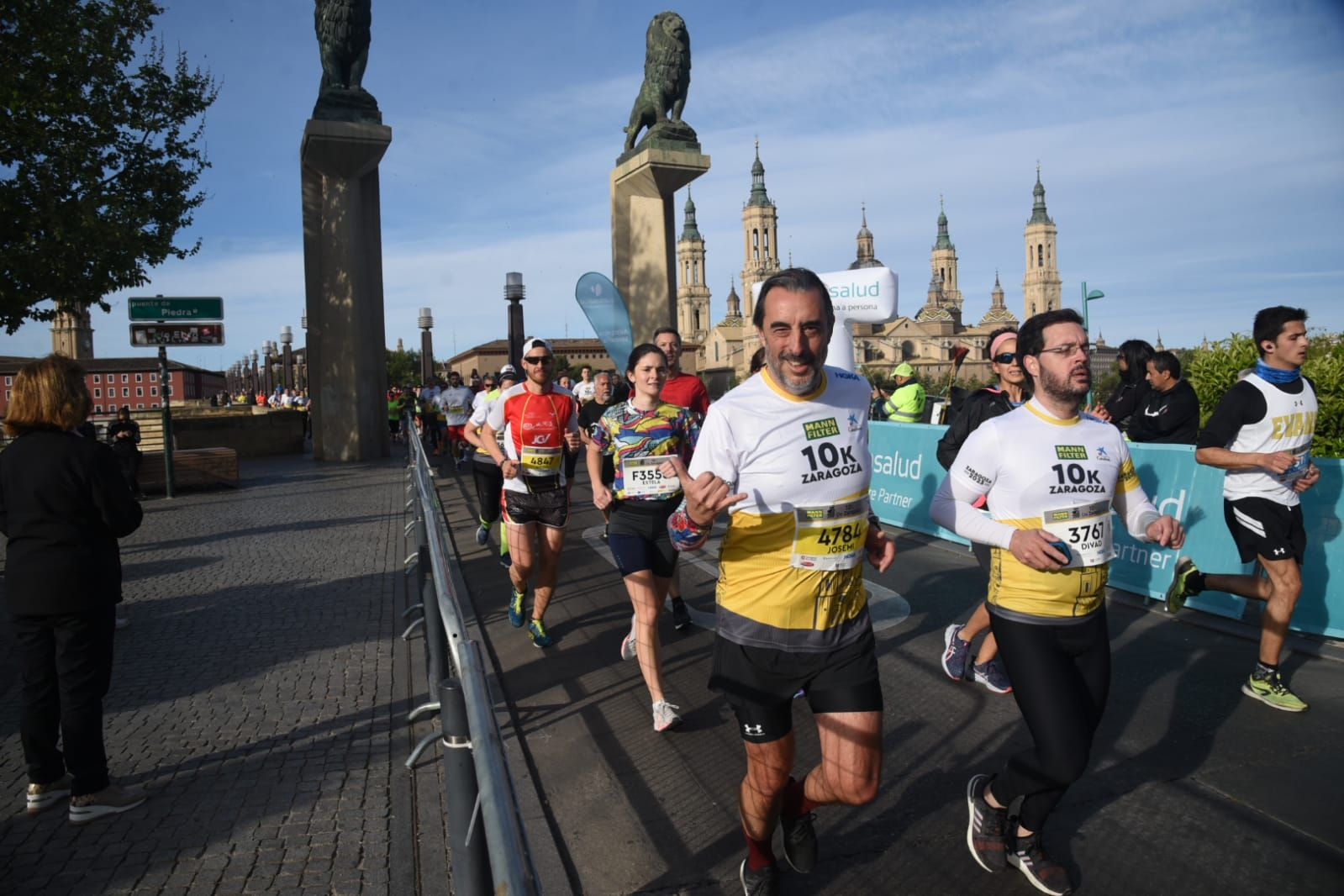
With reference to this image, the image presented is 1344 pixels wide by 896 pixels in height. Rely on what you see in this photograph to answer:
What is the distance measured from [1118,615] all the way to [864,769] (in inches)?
190

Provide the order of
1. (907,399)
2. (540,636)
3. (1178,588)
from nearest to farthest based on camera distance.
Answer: (1178,588) < (540,636) < (907,399)

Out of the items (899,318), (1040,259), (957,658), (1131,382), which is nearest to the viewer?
(957,658)

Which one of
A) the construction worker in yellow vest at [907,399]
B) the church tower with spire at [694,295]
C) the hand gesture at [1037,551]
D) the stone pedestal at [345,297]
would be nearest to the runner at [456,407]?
the stone pedestal at [345,297]

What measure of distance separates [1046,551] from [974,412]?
2.65 m

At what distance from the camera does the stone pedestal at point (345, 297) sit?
20781 mm

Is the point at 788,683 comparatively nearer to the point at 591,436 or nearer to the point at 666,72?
the point at 591,436

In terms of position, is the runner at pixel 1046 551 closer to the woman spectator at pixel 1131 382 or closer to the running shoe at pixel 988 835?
the running shoe at pixel 988 835

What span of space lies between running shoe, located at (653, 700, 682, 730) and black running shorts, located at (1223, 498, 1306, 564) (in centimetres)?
317

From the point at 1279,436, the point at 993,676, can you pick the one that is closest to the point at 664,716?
the point at 993,676

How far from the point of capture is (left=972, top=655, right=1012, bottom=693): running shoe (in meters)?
5.28

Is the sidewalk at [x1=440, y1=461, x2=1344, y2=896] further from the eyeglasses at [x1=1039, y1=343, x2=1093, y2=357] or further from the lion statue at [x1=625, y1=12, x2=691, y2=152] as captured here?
the lion statue at [x1=625, y1=12, x2=691, y2=152]

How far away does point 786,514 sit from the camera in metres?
2.92

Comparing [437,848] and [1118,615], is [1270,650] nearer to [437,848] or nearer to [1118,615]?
[1118,615]

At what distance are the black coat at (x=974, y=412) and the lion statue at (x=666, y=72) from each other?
48.6 ft
